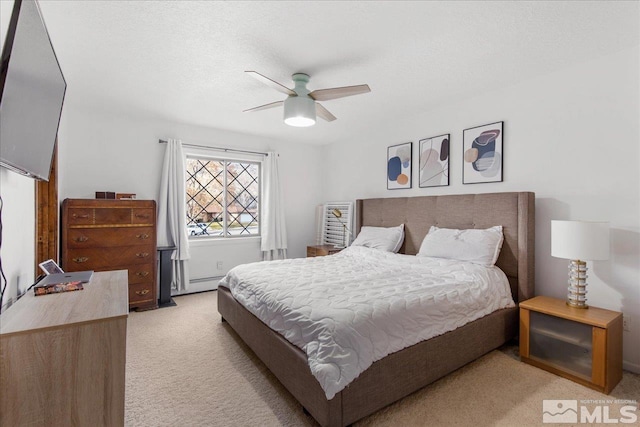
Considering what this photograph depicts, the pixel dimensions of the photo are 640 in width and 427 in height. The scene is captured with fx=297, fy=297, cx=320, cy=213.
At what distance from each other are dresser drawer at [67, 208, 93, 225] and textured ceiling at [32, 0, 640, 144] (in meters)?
1.22

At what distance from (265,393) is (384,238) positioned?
7.34 feet

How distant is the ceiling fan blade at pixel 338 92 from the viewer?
2.28 metres

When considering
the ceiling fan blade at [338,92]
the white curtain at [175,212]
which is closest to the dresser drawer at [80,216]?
the white curtain at [175,212]

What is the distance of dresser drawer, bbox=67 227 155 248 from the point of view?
312cm

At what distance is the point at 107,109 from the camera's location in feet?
11.7

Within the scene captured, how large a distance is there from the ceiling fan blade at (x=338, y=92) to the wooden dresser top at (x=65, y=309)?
6.35 ft

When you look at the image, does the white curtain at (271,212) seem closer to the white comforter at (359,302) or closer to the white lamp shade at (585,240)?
the white comforter at (359,302)

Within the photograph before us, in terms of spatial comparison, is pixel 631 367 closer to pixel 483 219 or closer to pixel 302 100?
pixel 483 219

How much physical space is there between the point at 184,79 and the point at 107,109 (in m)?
1.53

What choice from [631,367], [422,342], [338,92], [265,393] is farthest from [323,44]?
[631,367]

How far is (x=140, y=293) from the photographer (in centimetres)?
351

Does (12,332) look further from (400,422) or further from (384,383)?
(400,422)

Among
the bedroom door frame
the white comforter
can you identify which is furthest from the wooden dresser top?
the bedroom door frame

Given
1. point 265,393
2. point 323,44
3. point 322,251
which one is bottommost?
point 265,393
